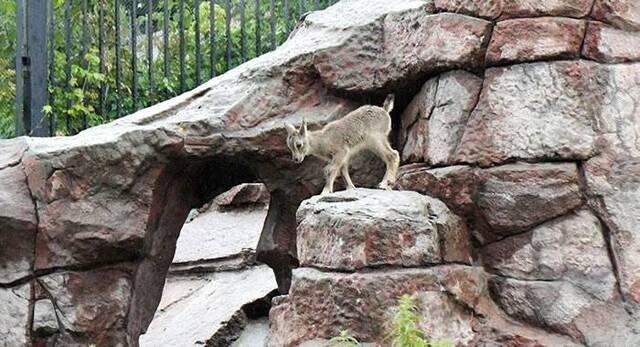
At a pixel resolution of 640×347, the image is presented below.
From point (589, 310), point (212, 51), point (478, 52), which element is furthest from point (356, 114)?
point (212, 51)

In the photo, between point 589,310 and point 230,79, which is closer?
point 589,310

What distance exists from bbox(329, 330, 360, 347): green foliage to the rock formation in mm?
394

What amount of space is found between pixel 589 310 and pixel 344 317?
1.54 m

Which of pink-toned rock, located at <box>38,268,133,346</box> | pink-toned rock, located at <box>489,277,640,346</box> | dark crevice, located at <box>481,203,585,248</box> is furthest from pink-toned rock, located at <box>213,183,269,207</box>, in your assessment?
pink-toned rock, located at <box>489,277,640,346</box>

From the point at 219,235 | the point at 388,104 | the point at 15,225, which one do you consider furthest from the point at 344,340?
the point at 219,235

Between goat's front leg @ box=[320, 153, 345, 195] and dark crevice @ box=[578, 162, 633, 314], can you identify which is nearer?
dark crevice @ box=[578, 162, 633, 314]

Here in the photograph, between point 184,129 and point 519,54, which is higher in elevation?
point 519,54

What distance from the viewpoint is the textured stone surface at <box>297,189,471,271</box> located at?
6.14 m

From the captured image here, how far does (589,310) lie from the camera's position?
20.7ft

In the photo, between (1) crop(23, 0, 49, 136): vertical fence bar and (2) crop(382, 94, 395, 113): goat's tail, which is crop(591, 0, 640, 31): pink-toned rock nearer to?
(2) crop(382, 94, 395, 113): goat's tail

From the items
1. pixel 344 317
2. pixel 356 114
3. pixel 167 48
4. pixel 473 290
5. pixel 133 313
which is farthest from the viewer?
pixel 167 48

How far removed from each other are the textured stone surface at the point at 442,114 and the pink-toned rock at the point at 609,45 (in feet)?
2.48

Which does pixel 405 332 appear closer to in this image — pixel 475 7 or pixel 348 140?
pixel 348 140

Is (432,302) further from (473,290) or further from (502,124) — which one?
(502,124)
